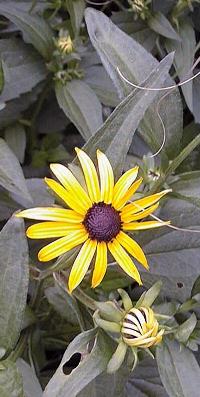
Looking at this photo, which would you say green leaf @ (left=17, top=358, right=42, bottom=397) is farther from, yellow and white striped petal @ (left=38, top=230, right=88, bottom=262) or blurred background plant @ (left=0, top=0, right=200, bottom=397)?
yellow and white striped petal @ (left=38, top=230, right=88, bottom=262)

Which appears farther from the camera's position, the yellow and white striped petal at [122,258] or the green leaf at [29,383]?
the green leaf at [29,383]

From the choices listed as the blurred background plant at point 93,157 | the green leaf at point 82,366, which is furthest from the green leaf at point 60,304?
the green leaf at point 82,366

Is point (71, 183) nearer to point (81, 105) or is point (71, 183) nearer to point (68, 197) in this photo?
point (68, 197)

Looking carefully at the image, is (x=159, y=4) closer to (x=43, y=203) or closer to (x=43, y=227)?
(x=43, y=203)

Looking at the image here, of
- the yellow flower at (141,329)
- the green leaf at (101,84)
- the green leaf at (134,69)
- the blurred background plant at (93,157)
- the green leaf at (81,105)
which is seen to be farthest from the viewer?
the green leaf at (101,84)

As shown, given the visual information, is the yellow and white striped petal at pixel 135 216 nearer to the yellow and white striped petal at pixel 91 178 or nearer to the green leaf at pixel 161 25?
the yellow and white striped petal at pixel 91 178

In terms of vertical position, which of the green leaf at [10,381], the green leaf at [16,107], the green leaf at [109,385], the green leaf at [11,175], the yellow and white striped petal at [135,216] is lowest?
the green leaf at [109,385]
